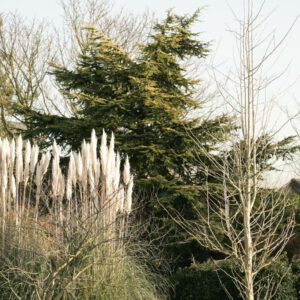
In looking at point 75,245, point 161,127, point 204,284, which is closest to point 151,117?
point 161,127

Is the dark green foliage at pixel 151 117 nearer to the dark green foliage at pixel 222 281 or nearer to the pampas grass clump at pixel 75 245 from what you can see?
the dark green foliage at pixel 222 281

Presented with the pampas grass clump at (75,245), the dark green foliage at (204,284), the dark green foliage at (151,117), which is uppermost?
the dark green foliage at (151,117)

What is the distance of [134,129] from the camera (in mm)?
13367

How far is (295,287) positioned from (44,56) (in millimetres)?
13460

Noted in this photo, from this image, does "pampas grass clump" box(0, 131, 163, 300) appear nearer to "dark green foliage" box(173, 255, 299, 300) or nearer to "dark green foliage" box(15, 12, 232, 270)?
"dark green foliage" box(173, 255, 299, 300)

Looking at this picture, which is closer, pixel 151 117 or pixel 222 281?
pixel 222 281

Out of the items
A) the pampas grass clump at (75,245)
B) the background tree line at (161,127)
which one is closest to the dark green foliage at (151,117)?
the background tree line at (161,127)

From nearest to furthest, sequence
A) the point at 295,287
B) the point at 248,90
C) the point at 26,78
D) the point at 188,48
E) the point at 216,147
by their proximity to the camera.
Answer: the point at 248,90 < the point at 295,287 < the point at 216,147 < the point at 188,48 < the point at 26,78

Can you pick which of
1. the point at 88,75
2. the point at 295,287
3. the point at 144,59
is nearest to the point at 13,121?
the point at 88,75

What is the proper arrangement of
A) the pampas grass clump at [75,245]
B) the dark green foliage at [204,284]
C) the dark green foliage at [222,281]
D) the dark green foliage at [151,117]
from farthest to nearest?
the dark green foliage at [151,117] → the dark green foliage at [204,284] → the dark green foliage at [222,281] → the pampas grass clump at [75,245]

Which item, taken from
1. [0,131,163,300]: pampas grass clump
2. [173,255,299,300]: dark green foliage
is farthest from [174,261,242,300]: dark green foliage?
[0,131,163,300]: pampas grass clump

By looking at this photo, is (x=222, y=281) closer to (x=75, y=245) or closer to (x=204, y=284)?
(x=204, y=284)

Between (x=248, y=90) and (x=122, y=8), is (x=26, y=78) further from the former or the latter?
(x=248, y=90)

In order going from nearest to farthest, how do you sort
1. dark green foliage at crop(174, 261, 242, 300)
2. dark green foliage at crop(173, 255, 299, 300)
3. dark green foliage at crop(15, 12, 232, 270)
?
dark green foliage at crop(173, 255, 299, 300) < dark green foliage at crop(174, 261, 242, 300) < dark green foliage at crop(15, 12, 232, 270)
